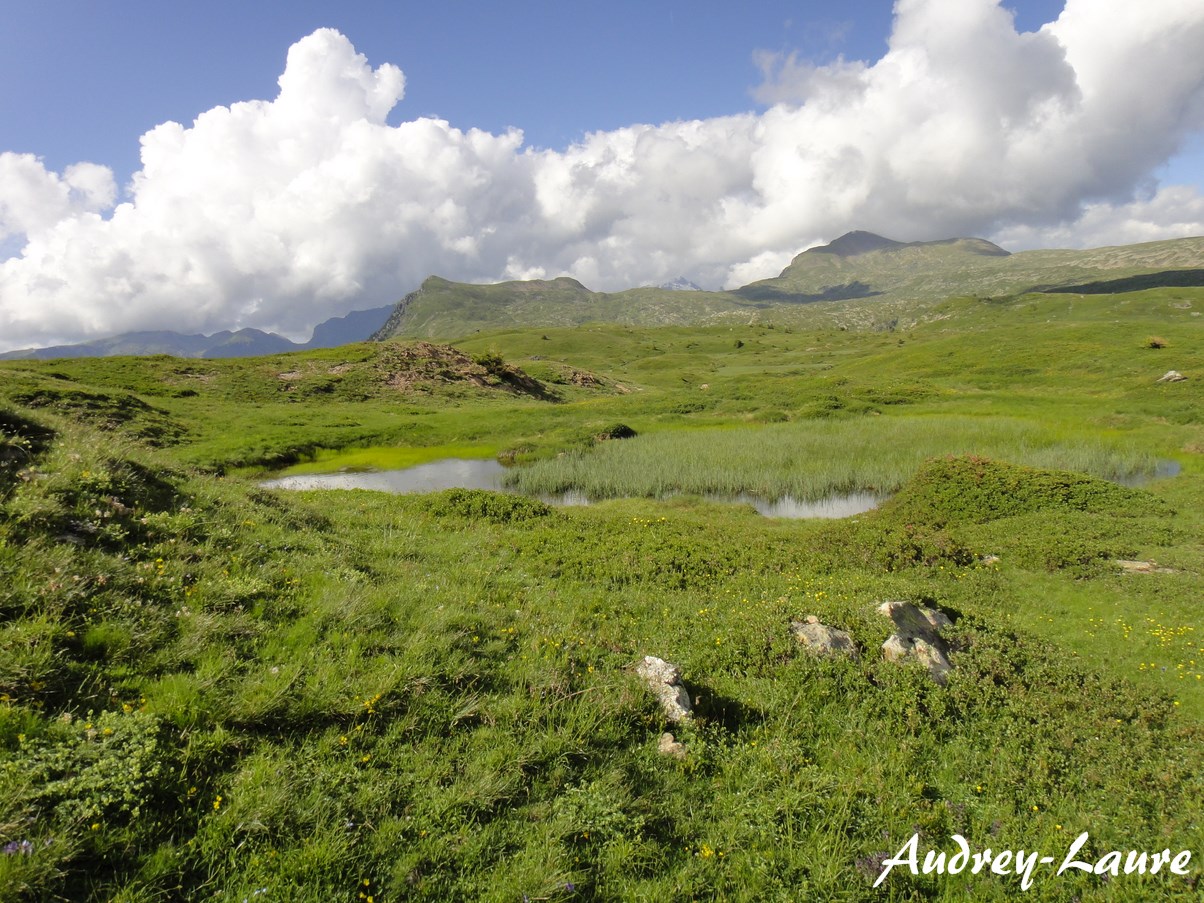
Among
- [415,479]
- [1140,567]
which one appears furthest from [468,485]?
[1140,567]

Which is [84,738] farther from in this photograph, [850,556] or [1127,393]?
[1127,393]

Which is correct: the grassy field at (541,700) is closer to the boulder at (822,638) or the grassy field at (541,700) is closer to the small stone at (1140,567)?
the small stone at (1140,567)

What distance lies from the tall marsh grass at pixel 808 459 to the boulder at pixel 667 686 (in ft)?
73.9

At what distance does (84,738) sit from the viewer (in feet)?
16.0

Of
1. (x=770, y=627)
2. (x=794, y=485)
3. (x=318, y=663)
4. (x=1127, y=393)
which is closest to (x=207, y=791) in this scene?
(x=318, y=663)

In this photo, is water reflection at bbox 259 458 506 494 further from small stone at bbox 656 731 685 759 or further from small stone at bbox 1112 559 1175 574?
small stone at bbox 1112 559 1175 574

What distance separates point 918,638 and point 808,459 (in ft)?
86.8

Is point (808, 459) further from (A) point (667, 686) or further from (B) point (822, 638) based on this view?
(A) point (667, 686)

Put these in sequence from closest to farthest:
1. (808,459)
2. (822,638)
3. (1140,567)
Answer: (822,638)
(1140,567)
(808,459)

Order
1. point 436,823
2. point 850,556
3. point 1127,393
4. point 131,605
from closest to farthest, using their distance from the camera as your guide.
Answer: point 436,823 < point 131,605 < point 850,556 < point 1127,393

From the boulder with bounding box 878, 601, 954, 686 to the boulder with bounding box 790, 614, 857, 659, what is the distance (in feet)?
2.26

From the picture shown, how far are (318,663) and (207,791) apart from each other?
1981mm

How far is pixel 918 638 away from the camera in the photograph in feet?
34.7

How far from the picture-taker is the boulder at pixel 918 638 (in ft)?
32.3
